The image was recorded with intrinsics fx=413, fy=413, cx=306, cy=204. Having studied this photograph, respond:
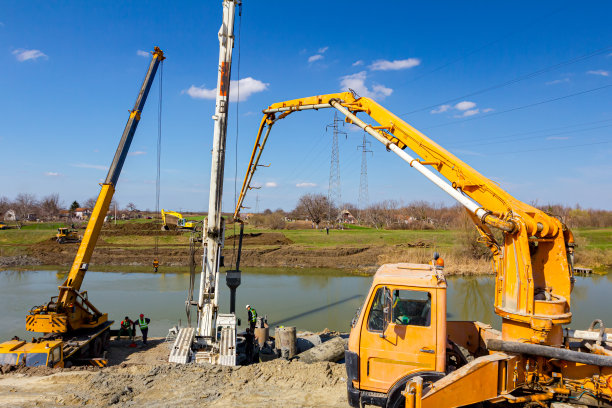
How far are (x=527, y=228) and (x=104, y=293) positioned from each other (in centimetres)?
2308

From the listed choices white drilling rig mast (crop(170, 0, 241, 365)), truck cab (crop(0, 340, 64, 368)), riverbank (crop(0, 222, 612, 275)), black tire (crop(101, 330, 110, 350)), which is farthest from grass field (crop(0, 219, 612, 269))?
truck cab (crop(0, 340, 64, 368))

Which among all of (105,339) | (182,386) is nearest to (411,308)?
(182,386)

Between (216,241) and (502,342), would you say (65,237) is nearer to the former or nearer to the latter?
(216,241)

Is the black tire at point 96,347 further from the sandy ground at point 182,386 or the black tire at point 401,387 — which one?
the black tire at point 401,387

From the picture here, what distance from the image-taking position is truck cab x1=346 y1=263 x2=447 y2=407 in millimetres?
6348

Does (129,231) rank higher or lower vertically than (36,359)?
A: higher

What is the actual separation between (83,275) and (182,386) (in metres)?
6.24

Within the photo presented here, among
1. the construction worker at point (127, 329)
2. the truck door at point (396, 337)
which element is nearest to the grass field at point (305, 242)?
the construction worker at point (127, 329)

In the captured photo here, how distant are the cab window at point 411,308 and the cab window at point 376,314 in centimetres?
22

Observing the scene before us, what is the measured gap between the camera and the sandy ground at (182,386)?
25.6 ft

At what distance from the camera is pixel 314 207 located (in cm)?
9200

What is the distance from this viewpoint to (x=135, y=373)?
9.40 m

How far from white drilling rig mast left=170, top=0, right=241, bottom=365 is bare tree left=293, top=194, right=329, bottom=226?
239 feet

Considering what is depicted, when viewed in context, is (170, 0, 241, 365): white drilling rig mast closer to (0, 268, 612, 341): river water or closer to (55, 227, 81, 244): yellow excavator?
(0, 268, 612, 341): river water
